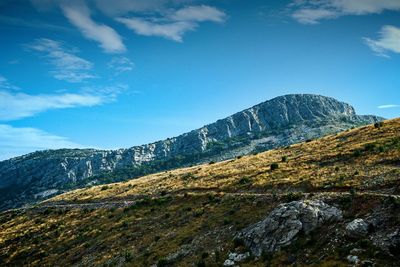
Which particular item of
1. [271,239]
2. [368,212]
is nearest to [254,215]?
[271,239]

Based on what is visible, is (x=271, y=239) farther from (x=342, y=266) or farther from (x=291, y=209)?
(x=342, y=266)

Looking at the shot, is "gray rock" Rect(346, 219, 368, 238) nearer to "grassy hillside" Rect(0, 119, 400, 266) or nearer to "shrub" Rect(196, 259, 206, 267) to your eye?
"grassy hillside" Rect(0, 119, 400, 266)

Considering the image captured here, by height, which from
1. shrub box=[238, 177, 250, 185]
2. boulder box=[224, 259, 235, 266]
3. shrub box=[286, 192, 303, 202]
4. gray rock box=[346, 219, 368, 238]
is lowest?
boulder box=[224, 259, 235, 266]

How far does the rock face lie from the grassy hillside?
112 centimetres

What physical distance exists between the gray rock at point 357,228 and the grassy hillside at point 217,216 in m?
0.69

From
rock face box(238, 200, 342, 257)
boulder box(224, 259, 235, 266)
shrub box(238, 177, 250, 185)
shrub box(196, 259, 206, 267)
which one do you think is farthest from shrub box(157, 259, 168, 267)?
shrub box(238, 177, 250, 185)

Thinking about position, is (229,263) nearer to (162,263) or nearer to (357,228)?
(162,263)

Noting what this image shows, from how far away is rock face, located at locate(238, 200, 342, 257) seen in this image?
34.1m

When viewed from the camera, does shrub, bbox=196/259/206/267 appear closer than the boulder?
No

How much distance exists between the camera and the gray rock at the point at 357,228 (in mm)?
30234

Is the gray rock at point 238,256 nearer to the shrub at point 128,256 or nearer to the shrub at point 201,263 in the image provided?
the shrub at point 201,263

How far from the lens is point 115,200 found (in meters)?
83.1

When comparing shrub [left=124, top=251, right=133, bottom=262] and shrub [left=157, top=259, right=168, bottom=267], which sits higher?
shrub [left=124, top=251, right=133, bottom=262]

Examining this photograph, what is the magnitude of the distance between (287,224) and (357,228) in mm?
6704
